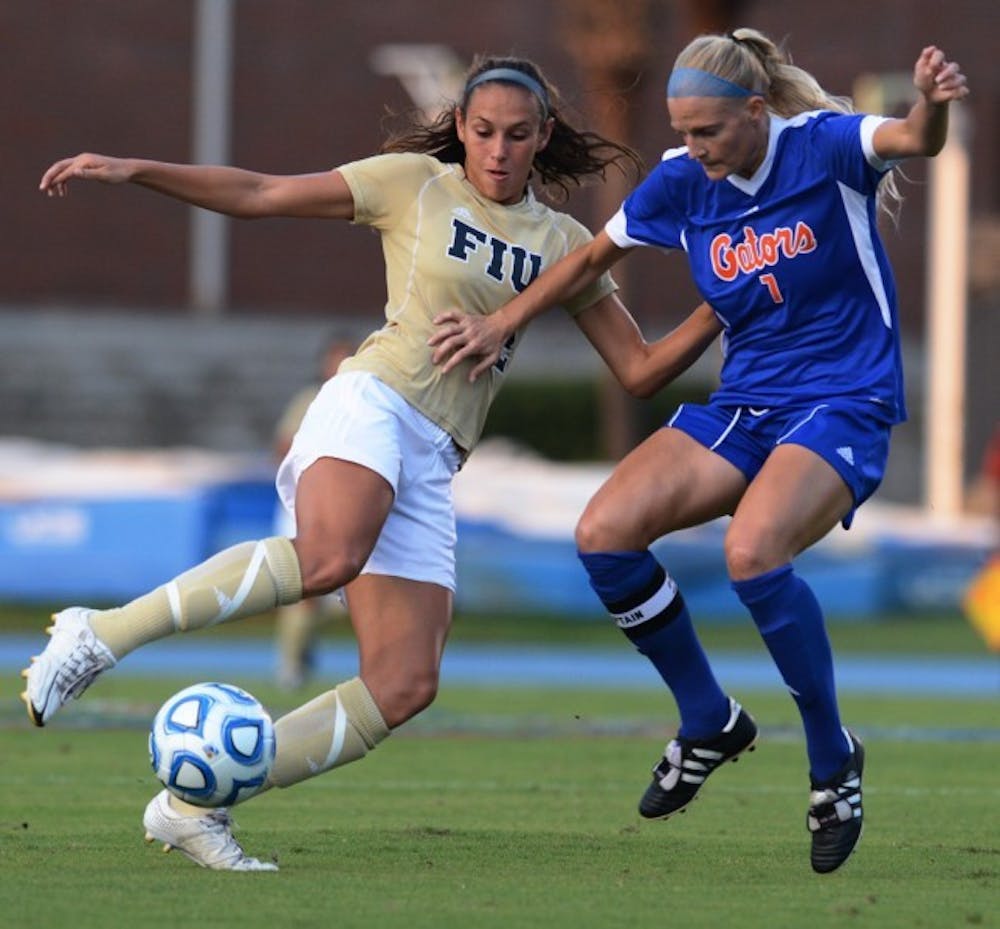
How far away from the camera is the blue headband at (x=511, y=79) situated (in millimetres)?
7211

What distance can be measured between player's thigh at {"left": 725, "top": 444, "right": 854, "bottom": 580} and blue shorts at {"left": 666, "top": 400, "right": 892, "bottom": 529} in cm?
5

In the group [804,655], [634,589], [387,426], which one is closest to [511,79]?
[387,426]

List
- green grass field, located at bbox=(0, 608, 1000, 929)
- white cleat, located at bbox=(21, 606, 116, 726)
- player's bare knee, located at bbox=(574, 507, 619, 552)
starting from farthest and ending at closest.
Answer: player's bare knee, located at bbox=(574, 507, 619, 552), white cleat, located at bbox=(21, 606, 116, 726), green grass field, located at bbox=(0, 608, 1000, 929)

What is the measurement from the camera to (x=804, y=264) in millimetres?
7055

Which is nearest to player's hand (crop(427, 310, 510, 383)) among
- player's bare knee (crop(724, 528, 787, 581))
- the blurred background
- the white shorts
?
the white shorts

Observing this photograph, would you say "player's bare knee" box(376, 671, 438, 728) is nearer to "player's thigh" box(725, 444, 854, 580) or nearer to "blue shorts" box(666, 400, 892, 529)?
"player's thigh" box(725, 444, 854, 580)

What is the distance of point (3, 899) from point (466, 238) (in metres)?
2.52

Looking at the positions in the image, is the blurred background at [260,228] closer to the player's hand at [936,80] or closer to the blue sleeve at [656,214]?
the blue sleeve at [656,214]

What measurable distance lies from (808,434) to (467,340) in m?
1.08

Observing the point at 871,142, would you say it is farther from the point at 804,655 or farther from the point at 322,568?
the point at 322,568

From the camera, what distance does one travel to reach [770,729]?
12.6 metres

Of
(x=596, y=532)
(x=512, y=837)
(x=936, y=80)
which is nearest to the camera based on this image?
(x=936, y=80)

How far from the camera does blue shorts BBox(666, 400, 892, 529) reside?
693 centimetres

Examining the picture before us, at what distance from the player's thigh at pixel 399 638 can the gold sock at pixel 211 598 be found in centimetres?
41
